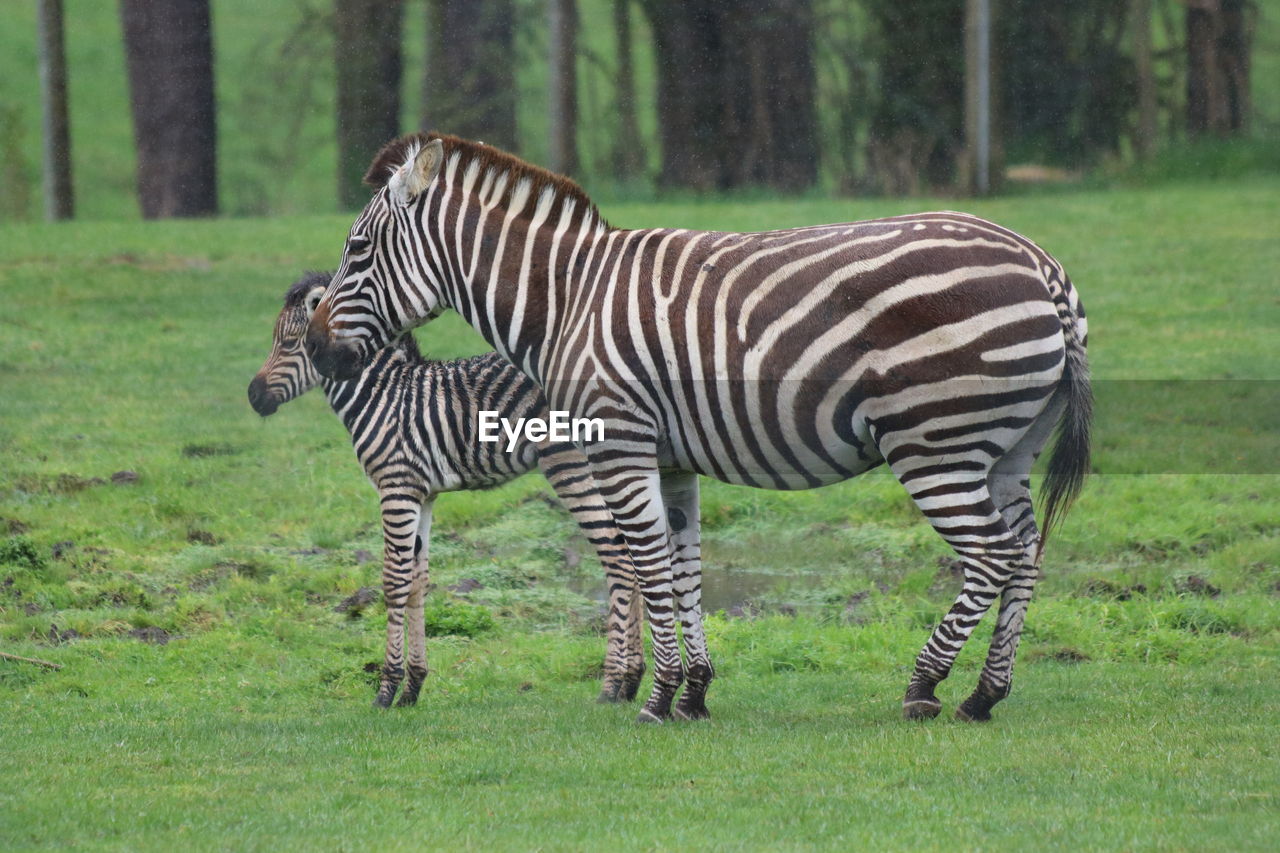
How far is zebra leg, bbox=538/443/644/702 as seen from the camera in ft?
26.5

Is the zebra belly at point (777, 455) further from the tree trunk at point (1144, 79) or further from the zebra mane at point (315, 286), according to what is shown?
the tree trunk at point (1144, 79)

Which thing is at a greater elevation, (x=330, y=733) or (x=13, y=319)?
(x=13, y=319)

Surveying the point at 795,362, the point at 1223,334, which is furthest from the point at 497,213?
the point at 1223,334

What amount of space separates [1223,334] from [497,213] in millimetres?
8769

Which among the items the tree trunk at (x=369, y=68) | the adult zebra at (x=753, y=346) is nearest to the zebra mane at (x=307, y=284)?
the adult zebra at (x=753, y=346)

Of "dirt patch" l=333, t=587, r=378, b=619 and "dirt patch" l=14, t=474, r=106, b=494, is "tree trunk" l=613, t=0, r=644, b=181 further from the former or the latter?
"dirt patch" l=333, t=587, r=378, b=619

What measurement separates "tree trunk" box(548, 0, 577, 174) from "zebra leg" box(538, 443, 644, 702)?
10273 mm

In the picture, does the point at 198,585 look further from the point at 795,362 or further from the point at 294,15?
the point at 294,15

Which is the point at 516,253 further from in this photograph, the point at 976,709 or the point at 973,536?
the point at 976,709

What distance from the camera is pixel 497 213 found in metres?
7.50

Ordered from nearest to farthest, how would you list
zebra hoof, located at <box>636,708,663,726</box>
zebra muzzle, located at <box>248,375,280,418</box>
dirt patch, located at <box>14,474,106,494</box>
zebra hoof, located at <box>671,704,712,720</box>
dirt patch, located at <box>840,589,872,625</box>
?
zebra hoof, located at <box>636,708,663,726</box> → zebra hoof, located at <box>671,704,712,720</box> → zebra muzzle, located at <box>248,375,280,418</box> → dirt patch, located at <box>840,589,872,625</box> → dirt patch, located at <box>14,474,106,494</box>

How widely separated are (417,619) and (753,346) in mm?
2442

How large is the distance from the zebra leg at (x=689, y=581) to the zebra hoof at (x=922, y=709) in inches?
36.9
